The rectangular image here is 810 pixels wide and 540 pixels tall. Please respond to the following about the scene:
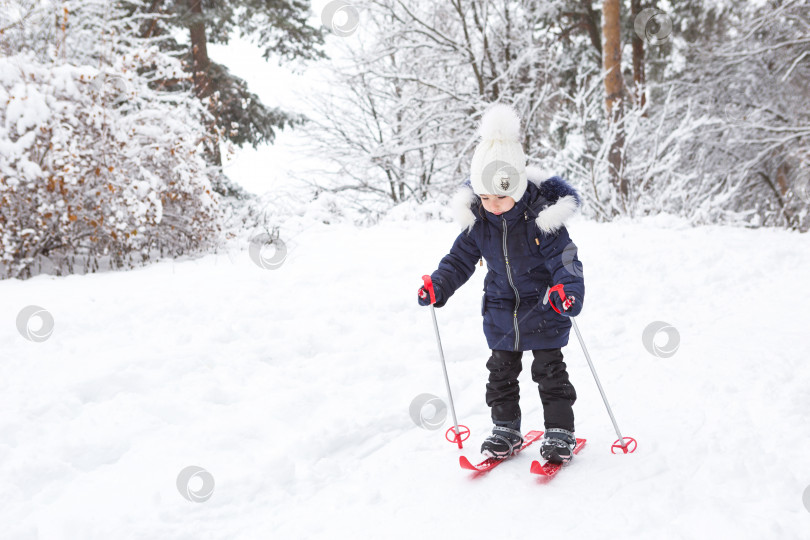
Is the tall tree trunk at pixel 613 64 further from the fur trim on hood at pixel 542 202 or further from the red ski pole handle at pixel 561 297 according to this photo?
the red ski pole handle at pixel 561 297

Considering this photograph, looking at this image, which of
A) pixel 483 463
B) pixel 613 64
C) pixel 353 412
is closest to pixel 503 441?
pixel 483 463

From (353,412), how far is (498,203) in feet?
5.29

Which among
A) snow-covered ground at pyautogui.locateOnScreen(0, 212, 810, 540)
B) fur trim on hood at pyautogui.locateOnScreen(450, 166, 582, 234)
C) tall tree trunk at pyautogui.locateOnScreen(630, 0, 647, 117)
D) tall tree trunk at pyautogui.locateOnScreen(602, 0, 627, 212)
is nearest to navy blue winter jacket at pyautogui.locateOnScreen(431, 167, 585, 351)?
fur trim on hood at pyautogui.locateOnScreen(450, 166, 582, 234)

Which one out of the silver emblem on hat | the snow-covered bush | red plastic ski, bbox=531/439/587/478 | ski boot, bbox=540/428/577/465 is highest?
the snow-covered bush

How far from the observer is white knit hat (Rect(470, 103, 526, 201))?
2.79 metres

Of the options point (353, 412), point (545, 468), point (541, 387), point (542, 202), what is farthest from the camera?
point (353, 412)

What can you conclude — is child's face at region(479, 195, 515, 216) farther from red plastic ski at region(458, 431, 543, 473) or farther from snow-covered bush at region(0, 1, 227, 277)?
snow-covered bush at region(0, 1, 227, 277)

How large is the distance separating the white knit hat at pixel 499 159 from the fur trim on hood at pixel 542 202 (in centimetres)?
9

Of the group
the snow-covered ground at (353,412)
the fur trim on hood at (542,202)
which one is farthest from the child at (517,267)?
the snow-covered ground at (353,412)

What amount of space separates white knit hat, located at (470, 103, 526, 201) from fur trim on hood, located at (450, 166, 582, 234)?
Answer: 94 millimetres

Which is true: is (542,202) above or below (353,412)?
above

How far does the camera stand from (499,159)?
285 cm

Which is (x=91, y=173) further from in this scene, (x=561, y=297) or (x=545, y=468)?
(x=545, y=468)

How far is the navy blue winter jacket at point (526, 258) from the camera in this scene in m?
2.81
